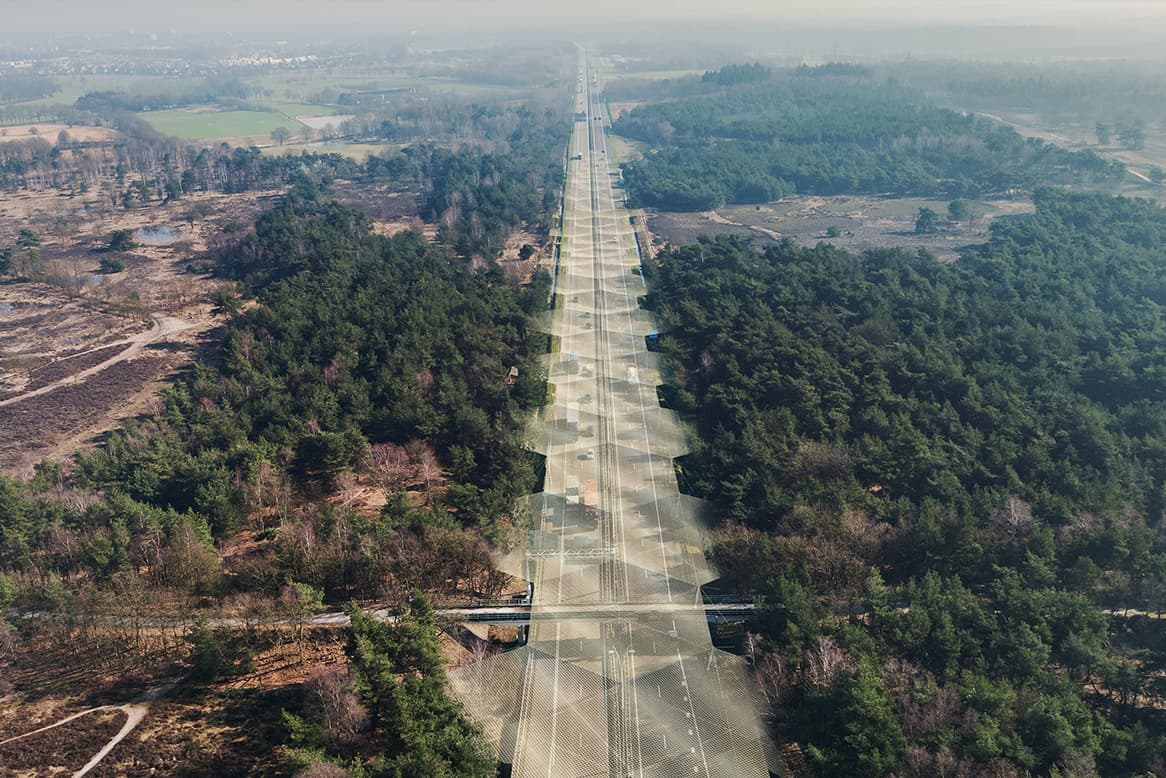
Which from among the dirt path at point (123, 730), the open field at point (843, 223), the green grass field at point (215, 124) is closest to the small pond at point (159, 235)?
the open field at point (843, 223)

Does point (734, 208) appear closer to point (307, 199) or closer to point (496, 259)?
point (496, 259)

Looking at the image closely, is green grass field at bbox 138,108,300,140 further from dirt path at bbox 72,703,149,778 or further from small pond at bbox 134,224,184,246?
dirt path at bbox 72,703,149,778

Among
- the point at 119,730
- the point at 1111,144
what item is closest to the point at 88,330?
the point at 119,730

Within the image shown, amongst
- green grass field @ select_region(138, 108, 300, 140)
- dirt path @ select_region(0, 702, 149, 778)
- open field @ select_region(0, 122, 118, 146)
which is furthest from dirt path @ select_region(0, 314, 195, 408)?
green grass field @ select_region(138, 108, 300, 140)

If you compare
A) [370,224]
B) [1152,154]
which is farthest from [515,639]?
[1152,154]

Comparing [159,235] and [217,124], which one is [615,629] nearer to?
[159,235]

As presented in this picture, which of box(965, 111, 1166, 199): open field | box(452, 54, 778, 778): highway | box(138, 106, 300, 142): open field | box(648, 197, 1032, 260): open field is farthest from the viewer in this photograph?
box(138, 106, 300, 142): open field
